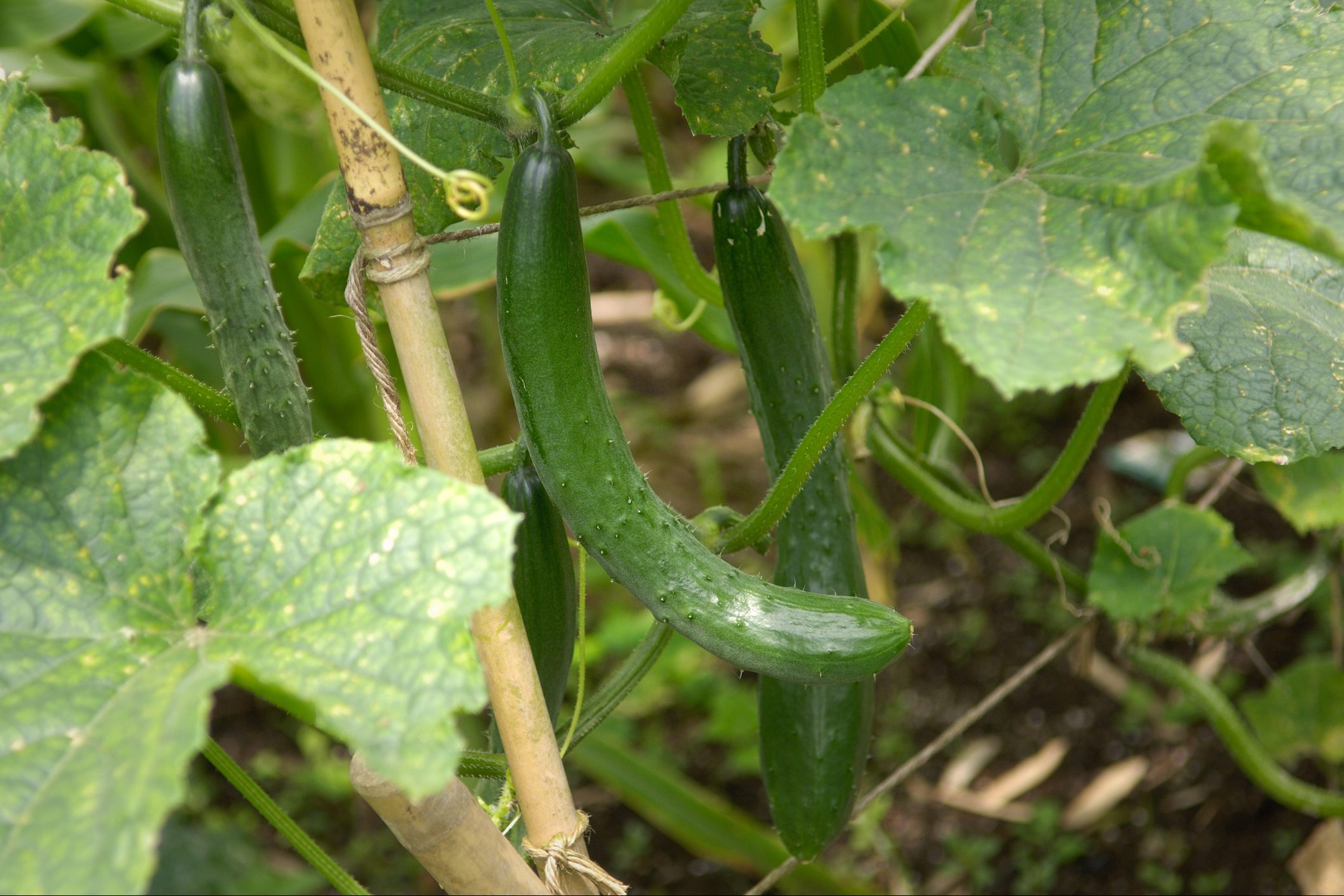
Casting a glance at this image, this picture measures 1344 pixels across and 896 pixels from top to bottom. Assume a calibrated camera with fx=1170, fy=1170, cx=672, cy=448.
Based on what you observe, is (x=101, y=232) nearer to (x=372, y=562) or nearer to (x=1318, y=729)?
(x=372, y=562)

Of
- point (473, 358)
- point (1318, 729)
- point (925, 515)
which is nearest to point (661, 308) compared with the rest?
point (1318, 729)

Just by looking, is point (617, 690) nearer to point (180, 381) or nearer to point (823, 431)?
point (823, 431)

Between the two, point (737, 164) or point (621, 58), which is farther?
point (737, 164)

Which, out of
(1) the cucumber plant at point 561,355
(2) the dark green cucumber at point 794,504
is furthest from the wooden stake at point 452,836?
(2) the dark green cucumber at point 794,504

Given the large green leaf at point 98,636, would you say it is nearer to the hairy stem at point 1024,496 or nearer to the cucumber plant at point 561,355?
the cucumber plant at point 561,355

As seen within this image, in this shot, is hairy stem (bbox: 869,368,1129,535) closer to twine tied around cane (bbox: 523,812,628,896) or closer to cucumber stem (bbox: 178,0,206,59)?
twine tied around cane (bbox: 523,812,628,896)

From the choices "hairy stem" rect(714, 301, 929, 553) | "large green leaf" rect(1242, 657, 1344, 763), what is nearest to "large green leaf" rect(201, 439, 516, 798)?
"hairy stem" rect(714, 301, 929, 553)

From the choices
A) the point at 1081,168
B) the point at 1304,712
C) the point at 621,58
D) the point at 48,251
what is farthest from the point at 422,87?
the point at 1304,712
